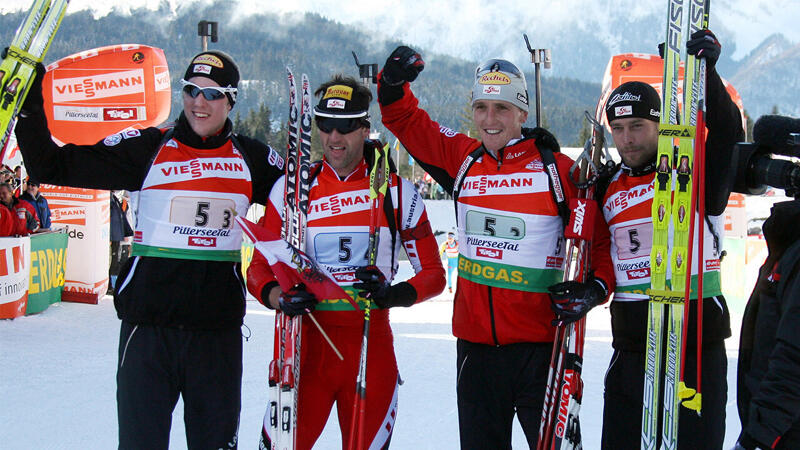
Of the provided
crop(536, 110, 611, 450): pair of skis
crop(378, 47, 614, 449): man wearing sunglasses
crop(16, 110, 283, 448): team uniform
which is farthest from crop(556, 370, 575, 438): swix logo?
crop(16, 110, 283, 448): team uniform

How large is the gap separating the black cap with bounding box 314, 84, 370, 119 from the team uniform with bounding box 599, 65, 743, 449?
44.8 inches

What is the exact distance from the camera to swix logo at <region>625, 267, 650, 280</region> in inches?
117

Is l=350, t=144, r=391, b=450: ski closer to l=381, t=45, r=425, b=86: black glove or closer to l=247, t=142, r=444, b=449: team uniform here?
l=247, t=142, r=444, b=449: team uniform

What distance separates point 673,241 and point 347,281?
1.34m

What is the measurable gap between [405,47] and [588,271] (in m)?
1.33

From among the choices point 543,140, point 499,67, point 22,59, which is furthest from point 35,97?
point 543,140

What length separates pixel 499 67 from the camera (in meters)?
3.26

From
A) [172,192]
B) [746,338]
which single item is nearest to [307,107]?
[172,192]

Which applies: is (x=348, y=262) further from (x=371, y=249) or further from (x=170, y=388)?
(x=170, y=388)

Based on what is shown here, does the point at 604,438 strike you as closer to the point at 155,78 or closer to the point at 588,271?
the point at 588,271

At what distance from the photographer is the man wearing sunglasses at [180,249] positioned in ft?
9.76

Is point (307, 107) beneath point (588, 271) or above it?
above

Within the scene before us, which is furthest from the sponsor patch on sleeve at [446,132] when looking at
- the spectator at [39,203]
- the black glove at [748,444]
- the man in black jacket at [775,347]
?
the spectator at [39,203]

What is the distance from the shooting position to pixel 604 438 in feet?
9.96
